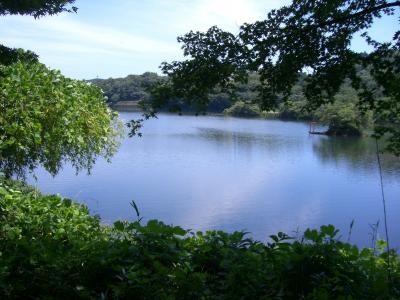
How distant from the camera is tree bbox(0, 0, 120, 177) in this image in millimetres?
6207

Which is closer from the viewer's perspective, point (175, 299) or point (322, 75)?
point (175, 299)

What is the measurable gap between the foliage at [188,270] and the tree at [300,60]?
120 centimetres

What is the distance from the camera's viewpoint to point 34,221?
4.05m

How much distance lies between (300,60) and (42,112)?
492cm

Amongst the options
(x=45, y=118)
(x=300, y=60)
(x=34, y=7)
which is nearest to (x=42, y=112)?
(x=45, y=118)

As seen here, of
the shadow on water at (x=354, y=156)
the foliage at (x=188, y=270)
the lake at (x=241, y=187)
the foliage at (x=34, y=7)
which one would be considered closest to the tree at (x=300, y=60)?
the foliage at (x=188, y=270)

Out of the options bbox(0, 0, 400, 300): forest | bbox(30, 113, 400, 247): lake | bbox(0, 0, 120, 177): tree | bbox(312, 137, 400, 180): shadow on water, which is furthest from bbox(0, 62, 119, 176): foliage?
bbox(312, 137, 400, 180): shadow on water

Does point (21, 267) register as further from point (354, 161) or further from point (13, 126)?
point (354, 161)

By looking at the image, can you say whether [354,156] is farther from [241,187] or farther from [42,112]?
[42,112]

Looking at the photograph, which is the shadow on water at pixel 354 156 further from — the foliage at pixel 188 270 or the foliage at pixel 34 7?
the foliage at pixel 188 270

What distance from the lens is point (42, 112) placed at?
23.6 feet

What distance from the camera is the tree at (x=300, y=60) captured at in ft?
11.1

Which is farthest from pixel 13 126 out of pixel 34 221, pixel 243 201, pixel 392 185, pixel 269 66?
pixel 392 185

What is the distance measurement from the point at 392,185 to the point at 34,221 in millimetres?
22129
